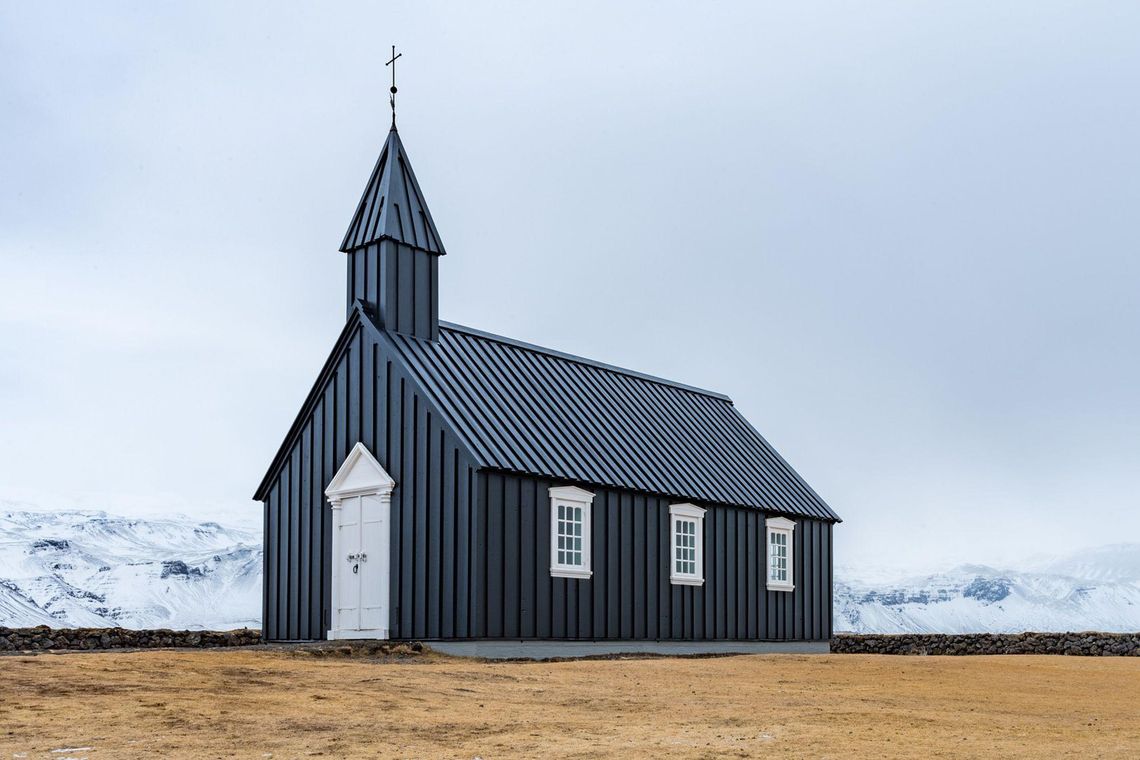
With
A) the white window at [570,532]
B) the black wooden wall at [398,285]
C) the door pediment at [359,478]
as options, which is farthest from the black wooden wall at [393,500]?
the white window at [570,532]

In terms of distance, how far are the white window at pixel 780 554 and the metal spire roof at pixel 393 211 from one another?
9.58 m

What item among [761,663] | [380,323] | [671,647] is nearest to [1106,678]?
[761,663]

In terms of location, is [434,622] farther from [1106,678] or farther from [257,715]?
[1106,678]

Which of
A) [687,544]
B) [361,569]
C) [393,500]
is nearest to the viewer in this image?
[393,500]

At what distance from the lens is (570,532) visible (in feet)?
73.8

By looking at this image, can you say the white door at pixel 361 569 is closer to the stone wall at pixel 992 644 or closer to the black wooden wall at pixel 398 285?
the black wooden wall at pixel 398 285

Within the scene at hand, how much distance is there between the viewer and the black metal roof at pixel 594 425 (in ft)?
72.9

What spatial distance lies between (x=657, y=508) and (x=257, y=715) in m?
13.0

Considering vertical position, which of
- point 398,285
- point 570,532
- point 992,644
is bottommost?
point 992,644

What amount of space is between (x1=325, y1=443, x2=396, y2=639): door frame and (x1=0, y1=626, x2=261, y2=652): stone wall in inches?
120

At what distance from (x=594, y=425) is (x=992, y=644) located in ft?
42.4

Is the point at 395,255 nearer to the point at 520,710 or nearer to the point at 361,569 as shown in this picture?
the point at 361,569

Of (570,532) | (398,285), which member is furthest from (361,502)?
(398,285)

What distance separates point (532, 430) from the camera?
23.0 meters
